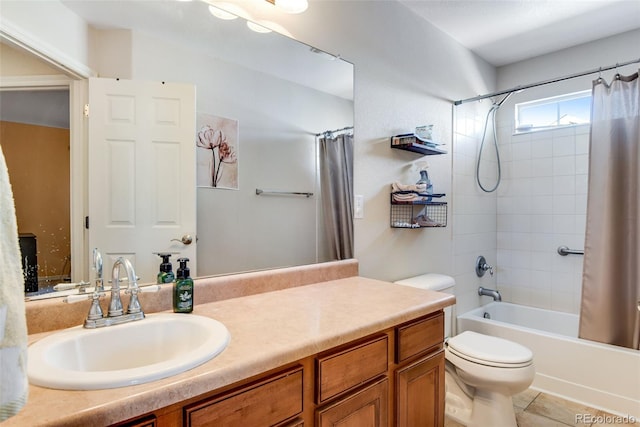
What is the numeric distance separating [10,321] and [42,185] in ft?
2.43

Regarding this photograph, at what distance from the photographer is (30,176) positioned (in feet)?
3.26

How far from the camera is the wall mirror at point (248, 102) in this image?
118 cm

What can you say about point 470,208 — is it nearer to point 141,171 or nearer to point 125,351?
point 141,171

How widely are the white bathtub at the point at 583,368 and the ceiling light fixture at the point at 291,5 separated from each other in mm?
2330

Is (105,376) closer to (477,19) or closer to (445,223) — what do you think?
(445,223)

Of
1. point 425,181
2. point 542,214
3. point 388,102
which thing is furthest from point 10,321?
point 542,214

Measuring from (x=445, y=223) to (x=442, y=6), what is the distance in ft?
4.71

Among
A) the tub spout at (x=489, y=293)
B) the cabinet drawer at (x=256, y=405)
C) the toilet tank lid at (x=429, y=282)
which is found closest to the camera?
the cabinet drawer at (x=256, y=405)

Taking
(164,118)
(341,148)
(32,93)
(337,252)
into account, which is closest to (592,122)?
(341,148)

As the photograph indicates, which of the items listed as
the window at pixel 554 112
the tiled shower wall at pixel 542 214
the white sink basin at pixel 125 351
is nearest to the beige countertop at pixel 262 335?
the white sink basin at pixel 125 351

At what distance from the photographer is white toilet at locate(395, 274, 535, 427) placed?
1615 mm

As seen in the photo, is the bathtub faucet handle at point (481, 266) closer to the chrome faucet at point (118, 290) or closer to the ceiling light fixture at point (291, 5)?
the ceiling light fixture at point (291, 5)

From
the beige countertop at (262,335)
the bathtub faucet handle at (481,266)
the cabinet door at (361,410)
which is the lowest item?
the cabinet door at (361,410)

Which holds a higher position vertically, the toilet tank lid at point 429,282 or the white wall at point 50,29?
the white wall at point 50,29
